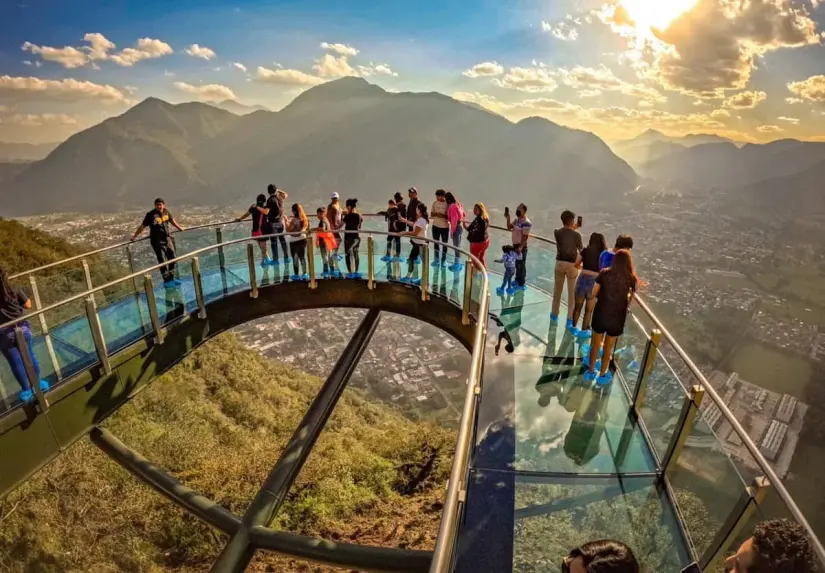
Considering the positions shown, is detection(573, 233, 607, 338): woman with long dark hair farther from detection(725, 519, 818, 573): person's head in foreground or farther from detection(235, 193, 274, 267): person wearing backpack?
detection(235, 193, 274, 267): person wearing backpack

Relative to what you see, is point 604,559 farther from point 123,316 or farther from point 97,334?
point 123,316

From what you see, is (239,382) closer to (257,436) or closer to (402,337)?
(257,436)

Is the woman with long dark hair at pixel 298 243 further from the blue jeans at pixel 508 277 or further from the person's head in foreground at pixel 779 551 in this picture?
the person's head in foreground at pixel 779 551

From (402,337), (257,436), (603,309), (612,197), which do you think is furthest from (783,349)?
(612,197)

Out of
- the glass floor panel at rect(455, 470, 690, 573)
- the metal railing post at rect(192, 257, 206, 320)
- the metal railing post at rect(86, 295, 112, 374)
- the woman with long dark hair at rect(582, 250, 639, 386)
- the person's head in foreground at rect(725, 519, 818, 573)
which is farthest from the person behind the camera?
the metal railing post at rect(192, 257, 206, 320)

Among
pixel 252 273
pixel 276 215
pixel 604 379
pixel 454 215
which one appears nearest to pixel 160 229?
pixel 252 273

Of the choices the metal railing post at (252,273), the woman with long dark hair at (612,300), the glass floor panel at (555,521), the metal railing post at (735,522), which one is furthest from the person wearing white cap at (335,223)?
the metal railing post at (735,522)

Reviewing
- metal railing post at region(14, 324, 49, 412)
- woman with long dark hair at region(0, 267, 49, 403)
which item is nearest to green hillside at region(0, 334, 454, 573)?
metal railing post at region(14, 324, 49, 412)
